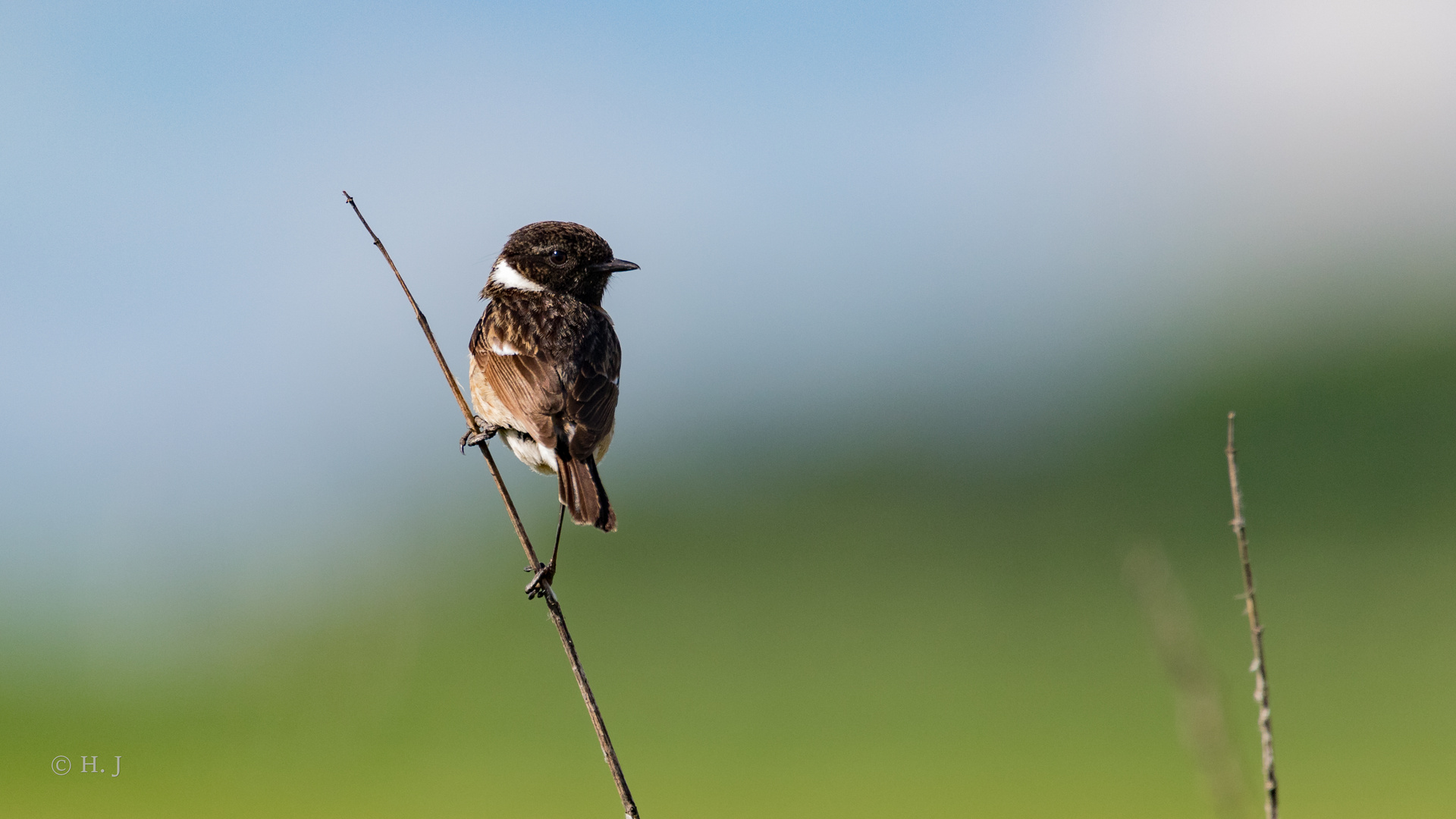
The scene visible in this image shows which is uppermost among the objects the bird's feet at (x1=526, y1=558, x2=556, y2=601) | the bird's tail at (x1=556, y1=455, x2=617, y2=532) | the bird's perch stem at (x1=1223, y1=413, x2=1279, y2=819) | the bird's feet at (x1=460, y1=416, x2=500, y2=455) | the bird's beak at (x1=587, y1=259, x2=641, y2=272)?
the bird's beak at (x1=587, y1=259, x2=641, y2=272)

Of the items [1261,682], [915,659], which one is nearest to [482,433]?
[1261,682]

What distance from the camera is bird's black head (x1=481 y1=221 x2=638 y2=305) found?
6.59 metres

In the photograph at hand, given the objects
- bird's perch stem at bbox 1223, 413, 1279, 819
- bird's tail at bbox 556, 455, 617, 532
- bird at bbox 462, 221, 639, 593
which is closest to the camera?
bird's perch stem at bbox 1223, 413, 1279, 819

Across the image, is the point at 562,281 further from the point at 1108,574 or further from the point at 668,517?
the point at 668,517

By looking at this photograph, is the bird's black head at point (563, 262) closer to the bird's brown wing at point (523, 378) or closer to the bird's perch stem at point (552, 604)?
the bird's brown wing at point (523, 378)

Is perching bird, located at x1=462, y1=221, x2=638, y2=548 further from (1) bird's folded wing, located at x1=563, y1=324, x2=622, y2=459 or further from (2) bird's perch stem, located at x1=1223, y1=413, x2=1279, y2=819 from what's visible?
(2) bird's perch stem, located at x1=1223, y1=413, x2=1279, y2=819

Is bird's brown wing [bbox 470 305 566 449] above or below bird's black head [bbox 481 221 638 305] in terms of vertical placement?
below

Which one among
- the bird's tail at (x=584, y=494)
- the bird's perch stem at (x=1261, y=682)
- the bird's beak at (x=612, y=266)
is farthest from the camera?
the bird's beak at (x=612, y=266)

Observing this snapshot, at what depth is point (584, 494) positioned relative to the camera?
192 inches

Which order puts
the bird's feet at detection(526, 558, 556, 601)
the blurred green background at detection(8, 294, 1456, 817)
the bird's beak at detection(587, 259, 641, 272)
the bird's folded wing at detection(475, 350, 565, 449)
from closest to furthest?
the bird's feet at detection(526, 558, 556, 601) → the bird's folded wing at detection(475, 350, 565, 449) → the bird's beak at detection(587, 259, 641, 272) → the blurred green background at detection(8, 294, 1456, 817)

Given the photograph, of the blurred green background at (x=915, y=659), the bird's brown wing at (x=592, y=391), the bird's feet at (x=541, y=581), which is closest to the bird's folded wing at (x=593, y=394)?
the bird's brown wing at (x=592, y=391)

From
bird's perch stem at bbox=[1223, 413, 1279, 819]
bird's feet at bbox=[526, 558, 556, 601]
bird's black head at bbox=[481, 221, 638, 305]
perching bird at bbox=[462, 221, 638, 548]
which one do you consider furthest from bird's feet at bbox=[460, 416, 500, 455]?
bird's perch stem at bbox=[1223, 413, 1279, 819]

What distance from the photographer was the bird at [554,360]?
5078 millimetres

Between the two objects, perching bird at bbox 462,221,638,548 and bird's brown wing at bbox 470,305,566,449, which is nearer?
perching bird at bbox 462,221,638,548
